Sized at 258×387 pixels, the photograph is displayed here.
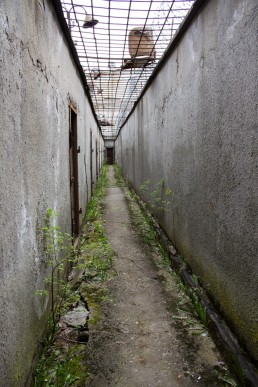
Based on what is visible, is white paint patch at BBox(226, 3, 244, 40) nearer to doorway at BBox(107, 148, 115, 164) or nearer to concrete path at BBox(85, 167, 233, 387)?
concrete path at BBox(85, 167, 233, 387)

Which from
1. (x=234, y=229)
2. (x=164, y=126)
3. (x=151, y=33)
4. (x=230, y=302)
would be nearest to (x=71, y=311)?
(x=230, y=302)

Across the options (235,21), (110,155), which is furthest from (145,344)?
(110,155)

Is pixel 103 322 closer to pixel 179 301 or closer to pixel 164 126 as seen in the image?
pixel 179 301

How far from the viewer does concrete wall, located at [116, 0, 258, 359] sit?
6.66 feet

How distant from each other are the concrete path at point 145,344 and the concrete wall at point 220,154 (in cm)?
42

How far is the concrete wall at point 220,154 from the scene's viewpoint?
2031mm

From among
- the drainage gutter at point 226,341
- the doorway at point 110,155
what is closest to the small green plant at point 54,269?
the drainage gutter at point 226,341

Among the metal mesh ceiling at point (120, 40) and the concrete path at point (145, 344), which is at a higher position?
the metal mesh ceiling at point (120, 40)

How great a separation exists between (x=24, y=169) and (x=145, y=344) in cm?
173

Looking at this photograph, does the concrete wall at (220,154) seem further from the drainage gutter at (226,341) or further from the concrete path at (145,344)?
the concrete path at (145,344)

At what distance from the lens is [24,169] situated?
1951 millimetres

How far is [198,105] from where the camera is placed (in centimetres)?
307

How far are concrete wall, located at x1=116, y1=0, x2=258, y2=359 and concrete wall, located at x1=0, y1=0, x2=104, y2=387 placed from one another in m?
1.46

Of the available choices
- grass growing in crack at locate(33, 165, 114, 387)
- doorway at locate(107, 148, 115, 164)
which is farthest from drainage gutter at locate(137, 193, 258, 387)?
doorway at locate(107, 148, 115, 164)
